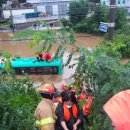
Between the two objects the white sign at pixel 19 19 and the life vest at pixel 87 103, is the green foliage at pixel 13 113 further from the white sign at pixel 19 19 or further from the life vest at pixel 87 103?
the white sign at pixel 19 19

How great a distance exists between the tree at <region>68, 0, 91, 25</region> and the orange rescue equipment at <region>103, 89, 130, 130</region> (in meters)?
23.5

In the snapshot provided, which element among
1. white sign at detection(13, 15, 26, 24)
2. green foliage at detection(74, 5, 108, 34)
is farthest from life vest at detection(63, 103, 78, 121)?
white sign at detection(13, 15, 26, 24)

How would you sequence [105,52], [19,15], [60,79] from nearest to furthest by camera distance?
[105,52]
[60,79]
[19,15]

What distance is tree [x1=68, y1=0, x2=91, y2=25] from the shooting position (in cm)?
2487

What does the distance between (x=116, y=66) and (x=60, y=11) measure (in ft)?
94.2

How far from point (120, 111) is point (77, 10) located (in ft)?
78.4

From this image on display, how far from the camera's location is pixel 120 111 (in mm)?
1563

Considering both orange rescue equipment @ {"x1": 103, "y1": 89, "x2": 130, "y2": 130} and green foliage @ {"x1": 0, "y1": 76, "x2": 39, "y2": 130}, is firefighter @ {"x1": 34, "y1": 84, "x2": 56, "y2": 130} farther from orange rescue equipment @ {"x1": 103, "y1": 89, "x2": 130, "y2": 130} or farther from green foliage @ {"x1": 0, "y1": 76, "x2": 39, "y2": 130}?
orange rescue equipment @ {"x1": 103, "y1": 89, "x2": 130, "y2": 130}

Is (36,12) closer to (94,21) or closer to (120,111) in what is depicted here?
(94,21)

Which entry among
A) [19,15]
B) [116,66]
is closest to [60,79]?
[116,66]

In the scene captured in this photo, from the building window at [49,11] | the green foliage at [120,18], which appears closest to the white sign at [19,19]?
the building window at [49,11]

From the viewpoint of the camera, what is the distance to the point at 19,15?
92.4 feet

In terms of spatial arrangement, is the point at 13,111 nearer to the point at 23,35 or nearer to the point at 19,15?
the point at 23,35

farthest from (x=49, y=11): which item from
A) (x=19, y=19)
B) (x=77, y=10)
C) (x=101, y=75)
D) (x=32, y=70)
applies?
(x=101, y=75)
